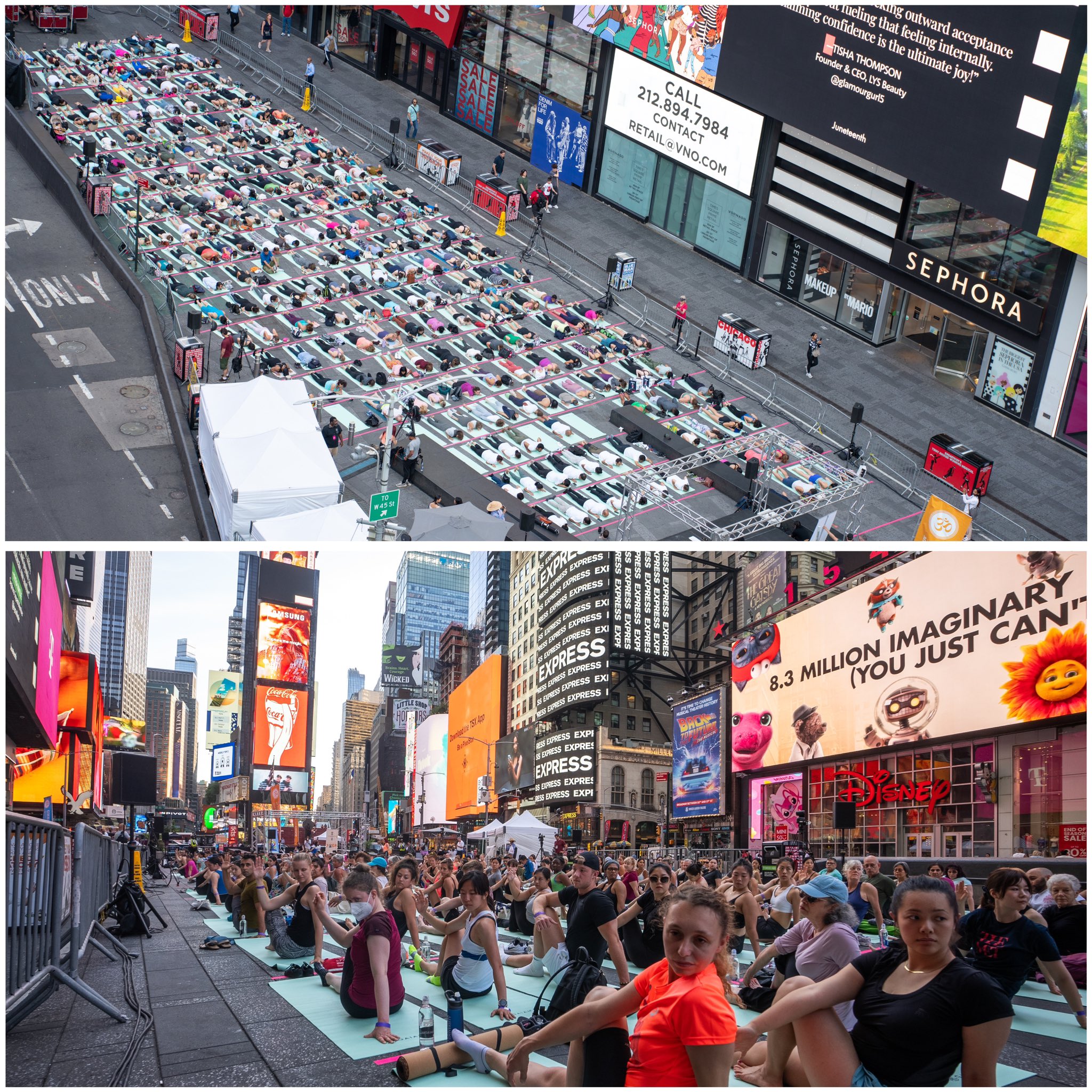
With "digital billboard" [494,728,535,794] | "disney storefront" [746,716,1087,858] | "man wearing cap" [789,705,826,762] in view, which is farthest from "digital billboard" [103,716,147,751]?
"disney storefront" [746,716,1087,858]

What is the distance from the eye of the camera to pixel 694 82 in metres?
38.9

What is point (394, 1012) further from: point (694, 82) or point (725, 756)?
point (694, 82)

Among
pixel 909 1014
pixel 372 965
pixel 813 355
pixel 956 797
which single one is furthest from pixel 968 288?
pixel 909 1014

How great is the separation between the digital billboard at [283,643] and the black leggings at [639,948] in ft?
193

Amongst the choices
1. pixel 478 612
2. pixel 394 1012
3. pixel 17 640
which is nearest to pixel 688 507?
pixel 17 640

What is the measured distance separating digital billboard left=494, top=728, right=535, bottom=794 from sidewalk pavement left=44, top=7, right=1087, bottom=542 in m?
36.8

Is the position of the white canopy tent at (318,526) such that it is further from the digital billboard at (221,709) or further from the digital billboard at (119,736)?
the digital billboard at (221,709)

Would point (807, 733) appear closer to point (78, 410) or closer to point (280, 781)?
point (78, 410)

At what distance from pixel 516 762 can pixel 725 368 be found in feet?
151

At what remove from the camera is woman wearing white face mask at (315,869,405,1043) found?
412 inches

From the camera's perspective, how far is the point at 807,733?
108ft

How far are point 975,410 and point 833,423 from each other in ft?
12.8

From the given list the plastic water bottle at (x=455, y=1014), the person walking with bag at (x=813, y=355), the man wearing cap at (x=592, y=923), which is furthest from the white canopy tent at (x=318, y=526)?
the plastic water bottle at (x=455, y=1014)

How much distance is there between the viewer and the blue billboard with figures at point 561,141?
44031mm
